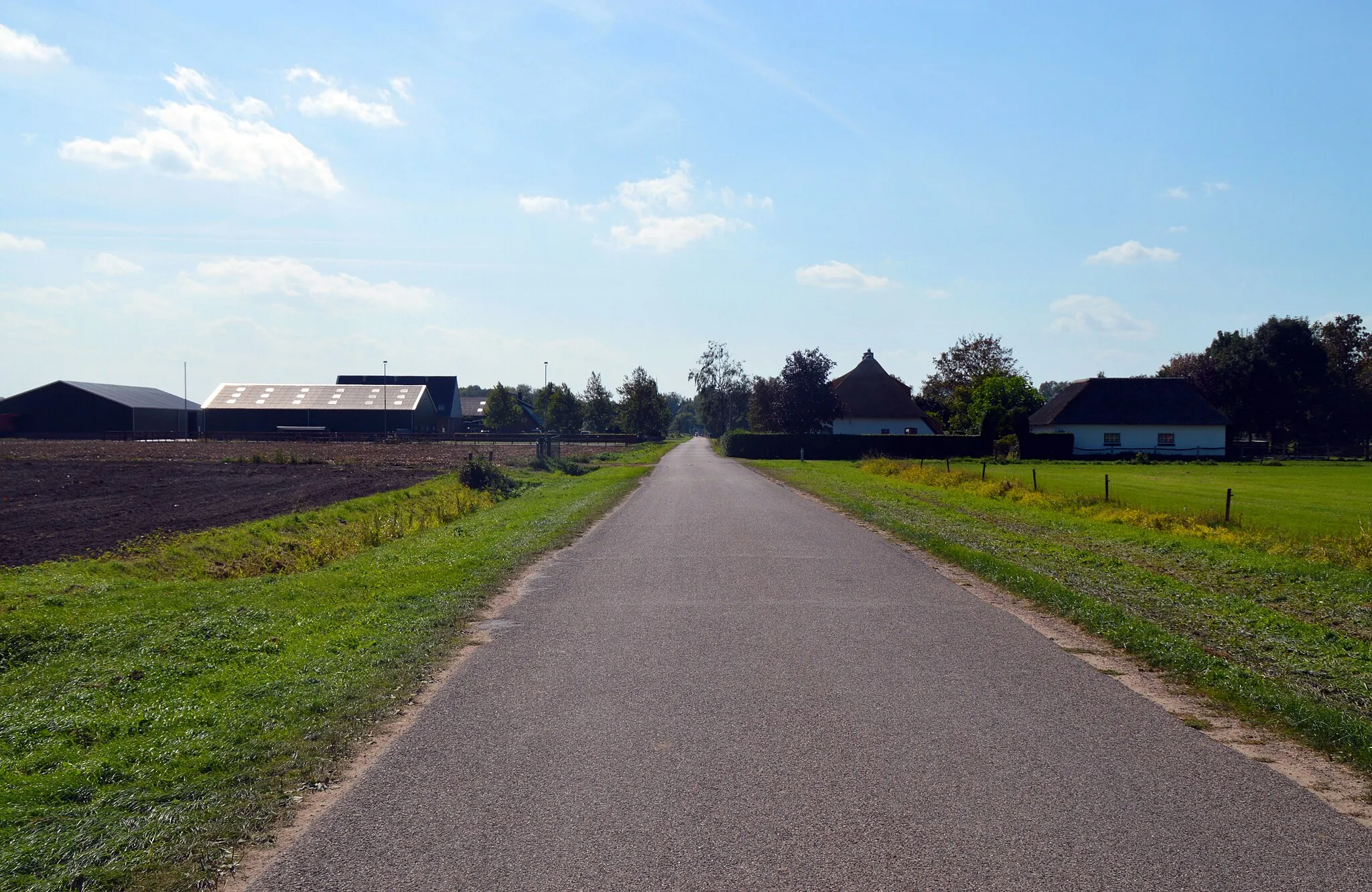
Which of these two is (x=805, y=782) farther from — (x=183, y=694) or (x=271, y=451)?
(x=271, y=451)

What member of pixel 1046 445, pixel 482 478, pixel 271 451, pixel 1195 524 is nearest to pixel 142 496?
pixel 482 478

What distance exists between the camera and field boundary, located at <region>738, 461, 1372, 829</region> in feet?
17.8

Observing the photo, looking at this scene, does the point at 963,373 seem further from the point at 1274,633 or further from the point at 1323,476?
the point at 1274,633

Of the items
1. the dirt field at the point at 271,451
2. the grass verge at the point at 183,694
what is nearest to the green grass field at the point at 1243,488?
the grass verge at the point at 183,694

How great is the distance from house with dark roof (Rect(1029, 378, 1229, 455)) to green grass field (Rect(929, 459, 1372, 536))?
6276mm

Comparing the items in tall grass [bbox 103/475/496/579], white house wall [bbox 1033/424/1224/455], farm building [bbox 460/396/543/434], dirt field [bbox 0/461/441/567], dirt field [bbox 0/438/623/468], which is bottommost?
tall grass [bbox 103/475/496/579]

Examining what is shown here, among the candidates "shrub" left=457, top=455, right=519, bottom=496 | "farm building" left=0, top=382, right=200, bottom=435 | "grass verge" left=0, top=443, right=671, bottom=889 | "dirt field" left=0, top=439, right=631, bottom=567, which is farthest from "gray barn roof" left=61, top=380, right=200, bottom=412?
"grass verge" left=0, top=443, right=671, bottom=889

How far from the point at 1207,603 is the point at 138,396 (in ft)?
346

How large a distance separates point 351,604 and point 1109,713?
27.1 ft

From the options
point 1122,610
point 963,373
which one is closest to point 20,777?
point 1122,610

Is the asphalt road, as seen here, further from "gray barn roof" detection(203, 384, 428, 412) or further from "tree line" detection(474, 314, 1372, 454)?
"gray barn roof" detection(203, 384, 428, 412)

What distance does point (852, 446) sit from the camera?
64250mm

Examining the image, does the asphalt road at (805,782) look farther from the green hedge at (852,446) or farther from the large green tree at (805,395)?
the large green tree at (805,395)

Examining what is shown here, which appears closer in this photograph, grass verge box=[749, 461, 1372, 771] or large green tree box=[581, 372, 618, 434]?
grass verge box=[749, 461, 1372, 771]
